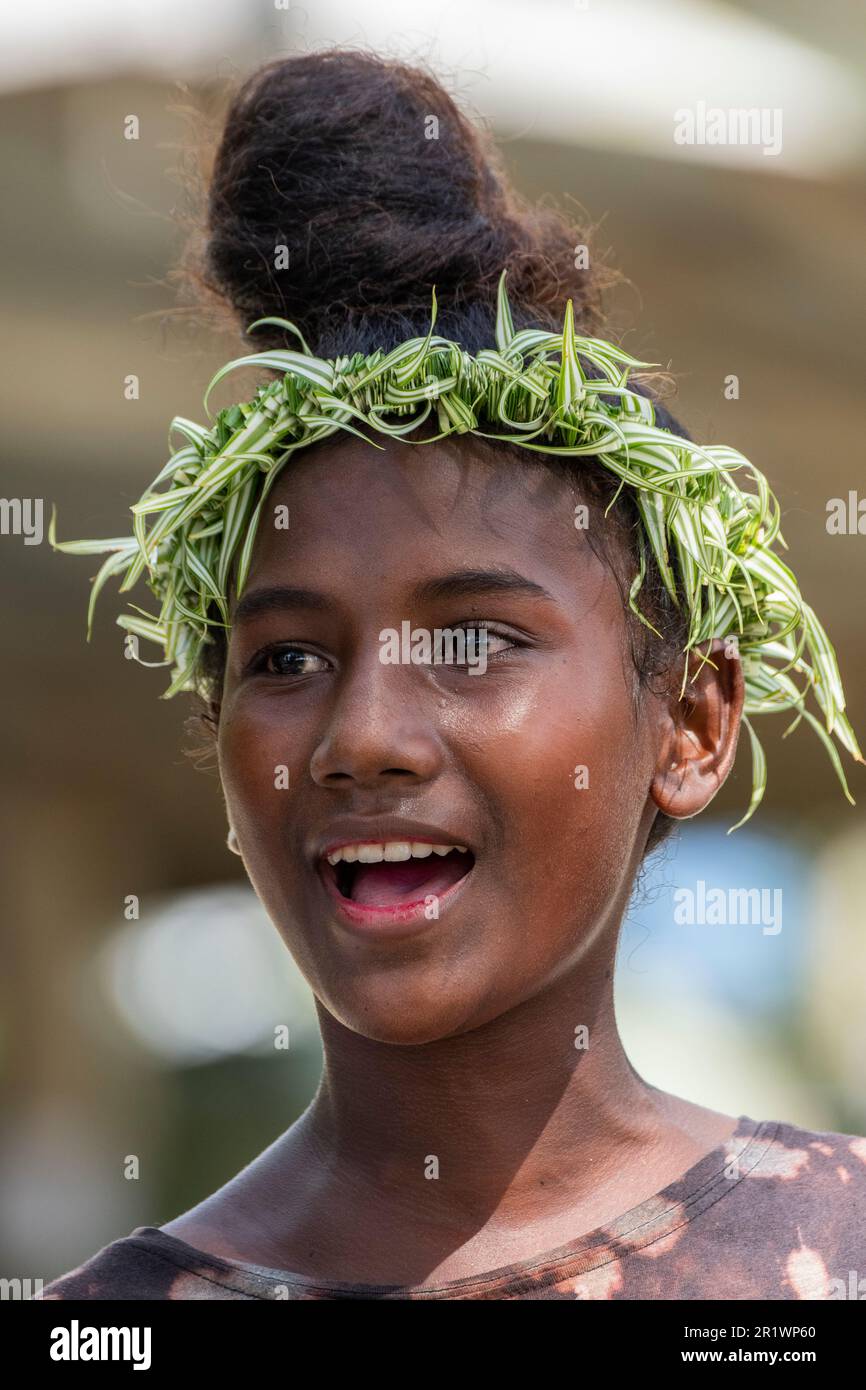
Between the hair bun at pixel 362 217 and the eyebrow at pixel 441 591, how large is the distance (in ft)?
1.25

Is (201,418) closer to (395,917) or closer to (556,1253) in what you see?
(395,917)

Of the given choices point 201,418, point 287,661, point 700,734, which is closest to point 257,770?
point 287,661

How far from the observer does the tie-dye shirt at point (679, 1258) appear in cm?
202

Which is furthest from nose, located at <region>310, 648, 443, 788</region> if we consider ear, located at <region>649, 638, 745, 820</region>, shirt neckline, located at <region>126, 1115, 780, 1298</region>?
shirt neckline, located at <region>126, 1115, 780, 1298</region>

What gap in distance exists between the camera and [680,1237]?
2.08m

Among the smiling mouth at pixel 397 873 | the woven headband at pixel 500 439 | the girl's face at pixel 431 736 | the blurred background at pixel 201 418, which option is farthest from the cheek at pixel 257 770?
the blurred background at pixel 201 418

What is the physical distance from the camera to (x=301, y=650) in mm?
2117

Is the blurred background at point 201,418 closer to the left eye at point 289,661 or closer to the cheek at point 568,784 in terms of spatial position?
the cheek at point 568,784

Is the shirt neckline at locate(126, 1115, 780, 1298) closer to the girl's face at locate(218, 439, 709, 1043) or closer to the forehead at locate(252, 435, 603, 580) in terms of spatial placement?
the girl's face at locate(218, 439, 709, 1043)

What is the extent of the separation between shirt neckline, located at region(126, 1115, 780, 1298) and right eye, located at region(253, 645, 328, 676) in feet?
2.55

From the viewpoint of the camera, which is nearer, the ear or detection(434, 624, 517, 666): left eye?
detection(434, 624, 517, 666): left eye

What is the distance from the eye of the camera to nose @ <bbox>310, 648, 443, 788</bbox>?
1936 mm
